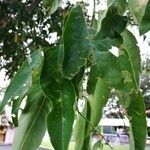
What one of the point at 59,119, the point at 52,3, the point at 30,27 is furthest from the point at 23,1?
the point at 59,119

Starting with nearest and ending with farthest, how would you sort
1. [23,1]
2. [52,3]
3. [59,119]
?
[59,119]
[52,3]
[23,1]

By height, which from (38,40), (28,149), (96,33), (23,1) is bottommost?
(28,149)

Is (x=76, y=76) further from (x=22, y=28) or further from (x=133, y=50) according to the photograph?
(x=22, y=28)

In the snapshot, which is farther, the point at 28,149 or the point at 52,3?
the point at 52,3

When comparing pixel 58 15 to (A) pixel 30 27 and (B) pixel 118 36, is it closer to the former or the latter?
(A) pixel 30 27

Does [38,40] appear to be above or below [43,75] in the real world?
above

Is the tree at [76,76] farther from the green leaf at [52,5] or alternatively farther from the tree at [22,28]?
the tree at [22,28]

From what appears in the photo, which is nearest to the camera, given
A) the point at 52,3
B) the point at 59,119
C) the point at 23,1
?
the point at 59,119

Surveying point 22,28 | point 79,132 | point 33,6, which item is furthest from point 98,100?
point 22,28
